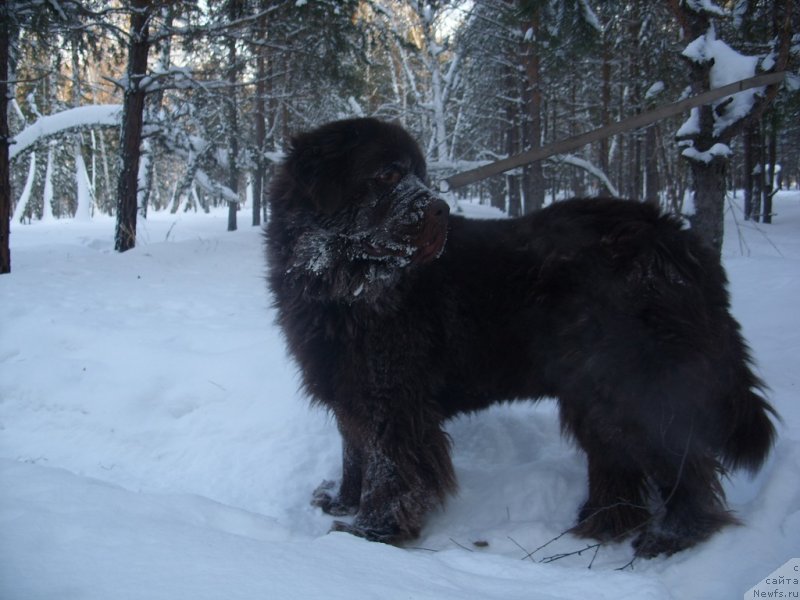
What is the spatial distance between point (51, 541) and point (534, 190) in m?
13.5

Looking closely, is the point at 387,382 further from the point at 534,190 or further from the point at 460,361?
the point at 534,190

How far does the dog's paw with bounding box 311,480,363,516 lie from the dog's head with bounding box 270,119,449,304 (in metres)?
1.31

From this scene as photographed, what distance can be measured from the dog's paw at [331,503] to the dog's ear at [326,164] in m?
1.71

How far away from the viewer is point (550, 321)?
8.46 ft

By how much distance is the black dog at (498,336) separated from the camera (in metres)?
2.36

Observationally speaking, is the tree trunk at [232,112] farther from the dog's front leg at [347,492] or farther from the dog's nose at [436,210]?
the dog's front leg at [347,492]

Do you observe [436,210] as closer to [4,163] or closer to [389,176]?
[389,176]

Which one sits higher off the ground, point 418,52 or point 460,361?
point 418,52

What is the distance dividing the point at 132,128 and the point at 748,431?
11.0 meters

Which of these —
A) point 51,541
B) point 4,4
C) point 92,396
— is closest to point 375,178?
point 51,541

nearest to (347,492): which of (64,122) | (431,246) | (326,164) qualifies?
(431,246)

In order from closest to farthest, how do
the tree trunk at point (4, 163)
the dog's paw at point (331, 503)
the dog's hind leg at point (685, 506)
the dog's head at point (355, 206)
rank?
1. the dog's hind leg at point (685, 506)
2. the dog's head at point (355, 206)
3. the dog's paw at point (331, 503)
4. the tree trunk at point (4, 163)

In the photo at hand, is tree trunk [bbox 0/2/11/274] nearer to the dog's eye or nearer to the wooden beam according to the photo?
the dog's eye

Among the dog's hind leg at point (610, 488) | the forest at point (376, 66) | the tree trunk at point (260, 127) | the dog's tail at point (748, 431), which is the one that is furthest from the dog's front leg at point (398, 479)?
the tree trunk at point (260, 127)
